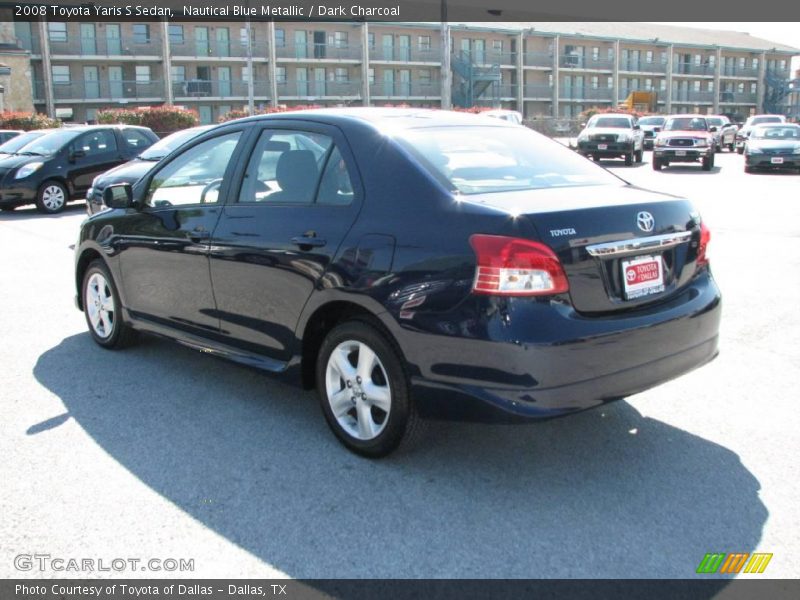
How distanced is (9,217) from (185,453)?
13.2 metres

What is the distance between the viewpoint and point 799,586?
2.89 metres

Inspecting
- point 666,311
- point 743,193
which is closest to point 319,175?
point 666,311

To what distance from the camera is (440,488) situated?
3.71 meters

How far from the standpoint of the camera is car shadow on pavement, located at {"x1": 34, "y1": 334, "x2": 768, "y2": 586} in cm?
312

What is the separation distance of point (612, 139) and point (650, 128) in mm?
13126

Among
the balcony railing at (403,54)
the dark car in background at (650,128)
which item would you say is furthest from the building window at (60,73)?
the dark car in background at (650,128)

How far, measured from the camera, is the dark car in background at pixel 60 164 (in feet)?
50.8

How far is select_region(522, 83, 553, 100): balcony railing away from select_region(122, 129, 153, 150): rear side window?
2041 inches

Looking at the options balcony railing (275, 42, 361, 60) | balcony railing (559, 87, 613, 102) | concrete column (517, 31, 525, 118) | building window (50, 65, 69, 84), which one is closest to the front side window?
building window (50, 65, 69, 84)

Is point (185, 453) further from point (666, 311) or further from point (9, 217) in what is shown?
point (9, 217)

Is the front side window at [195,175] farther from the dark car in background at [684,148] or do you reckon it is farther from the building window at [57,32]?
the building window at [57,32]

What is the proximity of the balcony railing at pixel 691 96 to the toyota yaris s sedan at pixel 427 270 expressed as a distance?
76.9 m

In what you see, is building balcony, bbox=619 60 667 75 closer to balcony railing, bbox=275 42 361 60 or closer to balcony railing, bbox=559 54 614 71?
balcony railing, bbox=559 54 614 71

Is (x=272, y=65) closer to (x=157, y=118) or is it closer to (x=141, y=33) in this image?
(x=141, y=33)
